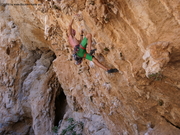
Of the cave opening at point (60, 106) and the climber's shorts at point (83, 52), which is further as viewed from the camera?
the cave opening at point (60, 106)

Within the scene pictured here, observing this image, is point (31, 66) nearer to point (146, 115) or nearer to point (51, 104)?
point (51, 104)

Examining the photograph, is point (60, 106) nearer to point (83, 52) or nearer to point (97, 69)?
point (97, 69)

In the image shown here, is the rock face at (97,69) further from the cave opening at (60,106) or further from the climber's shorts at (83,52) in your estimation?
the climber's shorts at (83,52)

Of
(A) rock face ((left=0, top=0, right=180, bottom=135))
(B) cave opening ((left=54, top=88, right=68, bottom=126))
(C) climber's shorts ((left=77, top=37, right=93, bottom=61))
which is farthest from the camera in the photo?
(B) cave opening ((left=54, top=88, right=68, bottom=126))

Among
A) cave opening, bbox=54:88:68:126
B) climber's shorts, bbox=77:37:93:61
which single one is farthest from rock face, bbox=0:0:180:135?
climber's shorts, bbox=77:37:93:61

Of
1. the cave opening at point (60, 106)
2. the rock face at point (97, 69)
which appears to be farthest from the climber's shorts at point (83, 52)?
the cave opening at point (60, 106)

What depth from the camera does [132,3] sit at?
7.21ft

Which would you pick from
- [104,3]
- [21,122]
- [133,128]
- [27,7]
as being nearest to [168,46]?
[104,3]

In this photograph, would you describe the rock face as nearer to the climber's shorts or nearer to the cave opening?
the cave opening

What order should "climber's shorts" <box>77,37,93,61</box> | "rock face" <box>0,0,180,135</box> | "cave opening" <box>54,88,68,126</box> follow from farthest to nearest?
Result: 1. "cave opening" <box>54,88,68,126</box>
2. "climber's shorts" <box>77,37,93,61</box>
3. "rock face" <box>0,0,180,135</box>

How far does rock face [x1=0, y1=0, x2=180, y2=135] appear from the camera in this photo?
7.07ft

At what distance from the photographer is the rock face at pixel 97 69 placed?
2.15m

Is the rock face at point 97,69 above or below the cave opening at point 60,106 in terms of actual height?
above

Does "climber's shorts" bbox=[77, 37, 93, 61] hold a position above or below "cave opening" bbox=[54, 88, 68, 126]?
above
